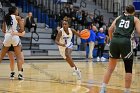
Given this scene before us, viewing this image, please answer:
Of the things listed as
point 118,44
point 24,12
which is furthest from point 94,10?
point 118,44

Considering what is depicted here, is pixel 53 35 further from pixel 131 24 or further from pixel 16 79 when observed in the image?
pixel 131 24

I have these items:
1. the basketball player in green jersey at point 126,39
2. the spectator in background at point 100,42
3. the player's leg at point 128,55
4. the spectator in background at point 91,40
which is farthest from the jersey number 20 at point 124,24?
the spectator in background at point 91,40

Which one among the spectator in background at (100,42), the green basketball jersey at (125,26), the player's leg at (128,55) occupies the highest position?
the green basketball jersey at (125,26)

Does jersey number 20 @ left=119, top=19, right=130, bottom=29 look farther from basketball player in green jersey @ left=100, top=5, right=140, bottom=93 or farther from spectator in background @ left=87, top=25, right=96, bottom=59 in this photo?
spectator in background @ left=87, top=25, right=96, bottom=59

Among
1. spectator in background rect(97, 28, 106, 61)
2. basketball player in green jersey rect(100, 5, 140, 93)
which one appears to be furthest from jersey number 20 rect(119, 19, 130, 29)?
Result: spectator in background rect(97, 28, 106, 61)

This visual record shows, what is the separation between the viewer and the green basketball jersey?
329 inches

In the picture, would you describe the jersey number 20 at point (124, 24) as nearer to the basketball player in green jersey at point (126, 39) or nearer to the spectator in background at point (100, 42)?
the basketball player in green jersey at point (126, 39)

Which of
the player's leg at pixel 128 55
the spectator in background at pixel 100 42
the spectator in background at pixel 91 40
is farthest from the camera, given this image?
the spectator in background at pixel 91 40

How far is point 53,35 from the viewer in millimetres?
24422

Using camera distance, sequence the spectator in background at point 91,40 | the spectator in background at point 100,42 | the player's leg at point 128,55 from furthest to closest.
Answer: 1. the spectator in background at point 91,40
2. the spectator in background at point 100,42
3. the player's leg at point 128,55

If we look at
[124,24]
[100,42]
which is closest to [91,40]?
[100,42]

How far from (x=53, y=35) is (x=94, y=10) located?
6.56 m

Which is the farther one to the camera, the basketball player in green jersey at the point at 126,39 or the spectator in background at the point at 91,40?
the spectator in background at the point at 91,40

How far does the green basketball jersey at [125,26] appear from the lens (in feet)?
27.4
